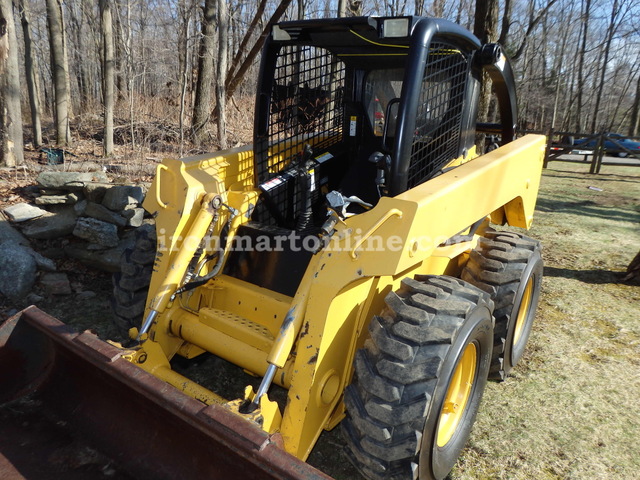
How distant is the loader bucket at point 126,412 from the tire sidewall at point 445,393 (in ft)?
2.35

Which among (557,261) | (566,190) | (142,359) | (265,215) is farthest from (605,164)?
(142,359)

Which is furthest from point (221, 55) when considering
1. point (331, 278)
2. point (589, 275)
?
point (331, 278)

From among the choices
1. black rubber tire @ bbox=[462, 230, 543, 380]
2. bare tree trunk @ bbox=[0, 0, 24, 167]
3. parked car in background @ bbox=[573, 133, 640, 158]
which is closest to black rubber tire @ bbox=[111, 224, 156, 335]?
black rubber tire @ bbox=[462, 230, 543, 380]

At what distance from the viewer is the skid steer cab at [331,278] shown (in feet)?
6.97

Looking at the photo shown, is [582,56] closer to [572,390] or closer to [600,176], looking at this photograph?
[600,176]

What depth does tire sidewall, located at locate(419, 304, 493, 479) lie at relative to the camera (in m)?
2.16

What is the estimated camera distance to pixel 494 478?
8.74 feet

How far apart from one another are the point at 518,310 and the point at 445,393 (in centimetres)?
140

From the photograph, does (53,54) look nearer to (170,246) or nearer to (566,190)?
(170,246)

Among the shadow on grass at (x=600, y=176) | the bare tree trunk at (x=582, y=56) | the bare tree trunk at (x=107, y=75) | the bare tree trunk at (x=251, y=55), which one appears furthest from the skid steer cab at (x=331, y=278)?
the bare tree trunk at (x=582, y=56)

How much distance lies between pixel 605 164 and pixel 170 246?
1749cm

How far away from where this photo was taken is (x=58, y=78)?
10273 mm

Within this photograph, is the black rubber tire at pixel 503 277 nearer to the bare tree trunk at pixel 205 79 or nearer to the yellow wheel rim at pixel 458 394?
the yellow wheel rim at pixel 458 394

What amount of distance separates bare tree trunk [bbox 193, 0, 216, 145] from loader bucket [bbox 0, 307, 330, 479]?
27.0ft
